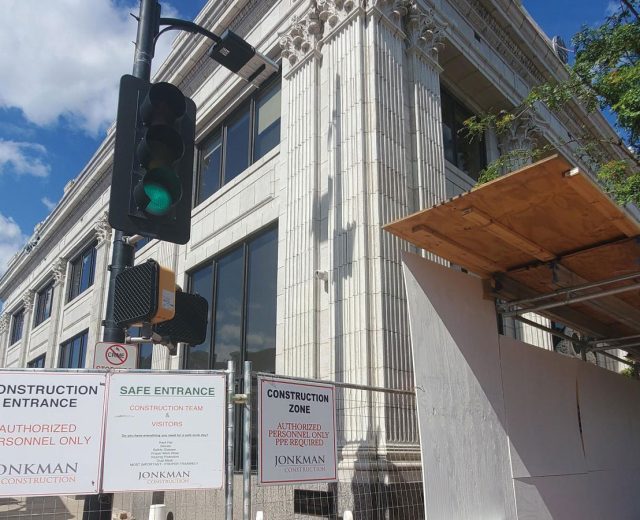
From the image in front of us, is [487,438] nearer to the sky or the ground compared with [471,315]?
nearer to the ground

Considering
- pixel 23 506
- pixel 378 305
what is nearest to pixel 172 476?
pixel 23 506

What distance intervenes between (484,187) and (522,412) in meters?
3.17

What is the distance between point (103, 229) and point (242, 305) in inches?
443

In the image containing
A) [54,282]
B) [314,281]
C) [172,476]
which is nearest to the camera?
[172,476]

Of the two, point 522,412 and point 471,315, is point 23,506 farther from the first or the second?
point 522,412

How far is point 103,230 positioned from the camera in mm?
20797

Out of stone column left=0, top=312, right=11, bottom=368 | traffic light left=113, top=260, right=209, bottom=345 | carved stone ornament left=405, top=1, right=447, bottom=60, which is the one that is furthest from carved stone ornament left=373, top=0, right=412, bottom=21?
stone column left=0, top=312, right=11, bottom=368

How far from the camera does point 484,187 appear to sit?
554 cm

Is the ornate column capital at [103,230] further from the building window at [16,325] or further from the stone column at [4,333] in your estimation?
the stone column at [4,333]

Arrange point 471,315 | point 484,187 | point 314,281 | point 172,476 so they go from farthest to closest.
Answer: point 314,281, point 471,315, point 484,187, point 172,476

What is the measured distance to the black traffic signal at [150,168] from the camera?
4.32m

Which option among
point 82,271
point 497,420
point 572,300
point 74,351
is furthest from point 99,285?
point 572,300

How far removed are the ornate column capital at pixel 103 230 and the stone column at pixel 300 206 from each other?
11681mm

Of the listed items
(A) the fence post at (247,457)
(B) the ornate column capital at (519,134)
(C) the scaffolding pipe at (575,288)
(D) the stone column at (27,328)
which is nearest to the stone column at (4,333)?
(D) the stone column at (27,328)
